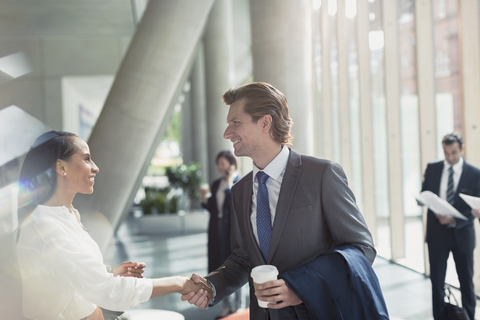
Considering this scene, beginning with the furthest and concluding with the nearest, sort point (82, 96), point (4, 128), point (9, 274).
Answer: point (82, 96) → point (4, 128) → point (9, 274)

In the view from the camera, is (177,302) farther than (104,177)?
Yes

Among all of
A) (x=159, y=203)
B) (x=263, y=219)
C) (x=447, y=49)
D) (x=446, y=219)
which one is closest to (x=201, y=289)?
(x=263, y=219)

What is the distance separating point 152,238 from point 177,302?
5420mm

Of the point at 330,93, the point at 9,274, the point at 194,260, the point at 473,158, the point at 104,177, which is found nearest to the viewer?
the point at 9,274

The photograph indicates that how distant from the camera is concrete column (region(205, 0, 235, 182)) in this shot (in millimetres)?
13298

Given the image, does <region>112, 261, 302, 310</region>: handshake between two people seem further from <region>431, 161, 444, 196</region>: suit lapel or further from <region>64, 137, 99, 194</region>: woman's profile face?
<region>431, 161, 444, 196</region>: suit lapel

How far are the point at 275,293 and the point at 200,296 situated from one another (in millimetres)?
540

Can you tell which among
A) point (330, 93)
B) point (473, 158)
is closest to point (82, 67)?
point (330, 93)

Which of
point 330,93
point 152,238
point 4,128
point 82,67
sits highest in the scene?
point 82,67

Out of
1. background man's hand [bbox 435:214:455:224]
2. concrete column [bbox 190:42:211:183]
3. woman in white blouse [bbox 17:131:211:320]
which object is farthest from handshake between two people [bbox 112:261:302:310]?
concrete column [bbox 190:42:211:183]

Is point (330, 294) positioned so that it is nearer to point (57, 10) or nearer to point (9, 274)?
point (9, 274)

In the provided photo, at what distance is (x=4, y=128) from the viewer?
1.88m

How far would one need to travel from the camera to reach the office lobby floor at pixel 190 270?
4.96m

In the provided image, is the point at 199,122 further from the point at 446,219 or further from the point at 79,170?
the point at 79,170
